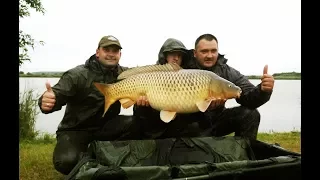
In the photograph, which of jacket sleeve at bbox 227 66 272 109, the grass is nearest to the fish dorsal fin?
jacket sleeve at bbox 227 66 272 109

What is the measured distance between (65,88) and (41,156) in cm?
112

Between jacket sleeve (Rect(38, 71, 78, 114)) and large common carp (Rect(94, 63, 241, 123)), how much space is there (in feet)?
1.38

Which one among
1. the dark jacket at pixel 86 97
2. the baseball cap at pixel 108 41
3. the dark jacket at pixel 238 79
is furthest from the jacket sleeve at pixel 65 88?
the dark jacket at pixel 238 79

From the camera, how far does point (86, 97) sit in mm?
2453

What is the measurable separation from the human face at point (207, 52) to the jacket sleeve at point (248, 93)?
0.49 feet

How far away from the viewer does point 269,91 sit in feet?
7.19

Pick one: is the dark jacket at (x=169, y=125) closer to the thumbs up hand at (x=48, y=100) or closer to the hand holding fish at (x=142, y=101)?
the hand holding fish at (x=142, y=101)

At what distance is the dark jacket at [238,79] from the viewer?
233 cm

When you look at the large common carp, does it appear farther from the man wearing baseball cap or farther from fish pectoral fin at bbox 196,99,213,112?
the man wearing baseball cap

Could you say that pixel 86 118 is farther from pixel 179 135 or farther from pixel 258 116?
pixel 258 116

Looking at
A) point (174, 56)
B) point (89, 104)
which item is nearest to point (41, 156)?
point (89, 104)

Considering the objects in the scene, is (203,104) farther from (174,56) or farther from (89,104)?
(89,104)

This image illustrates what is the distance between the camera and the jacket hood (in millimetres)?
2492
